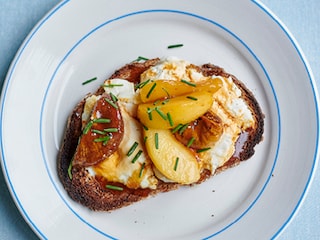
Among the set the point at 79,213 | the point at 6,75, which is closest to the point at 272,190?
the point at 79,213

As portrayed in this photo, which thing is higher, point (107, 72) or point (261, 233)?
point (107, 72)

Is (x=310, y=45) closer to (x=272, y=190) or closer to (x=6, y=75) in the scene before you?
(x=272, y=190)

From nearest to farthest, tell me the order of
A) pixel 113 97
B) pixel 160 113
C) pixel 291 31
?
pixel 160 113 < pixel 113 97 < pixel 291 31

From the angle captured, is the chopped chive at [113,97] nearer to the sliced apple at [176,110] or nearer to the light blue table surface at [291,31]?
the sliced apple at [176,110]

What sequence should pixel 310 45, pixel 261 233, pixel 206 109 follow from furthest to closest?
pixel 310 45 → pixel 261 233 → pixel 206 109

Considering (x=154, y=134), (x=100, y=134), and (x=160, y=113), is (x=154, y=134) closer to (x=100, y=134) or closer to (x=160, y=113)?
(x=160, y=113)

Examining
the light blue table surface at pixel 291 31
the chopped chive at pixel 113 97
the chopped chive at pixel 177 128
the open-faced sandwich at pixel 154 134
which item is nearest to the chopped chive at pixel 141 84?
the open-faced sandwich at pixel 154 134

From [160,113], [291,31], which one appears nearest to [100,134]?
[160,113]
